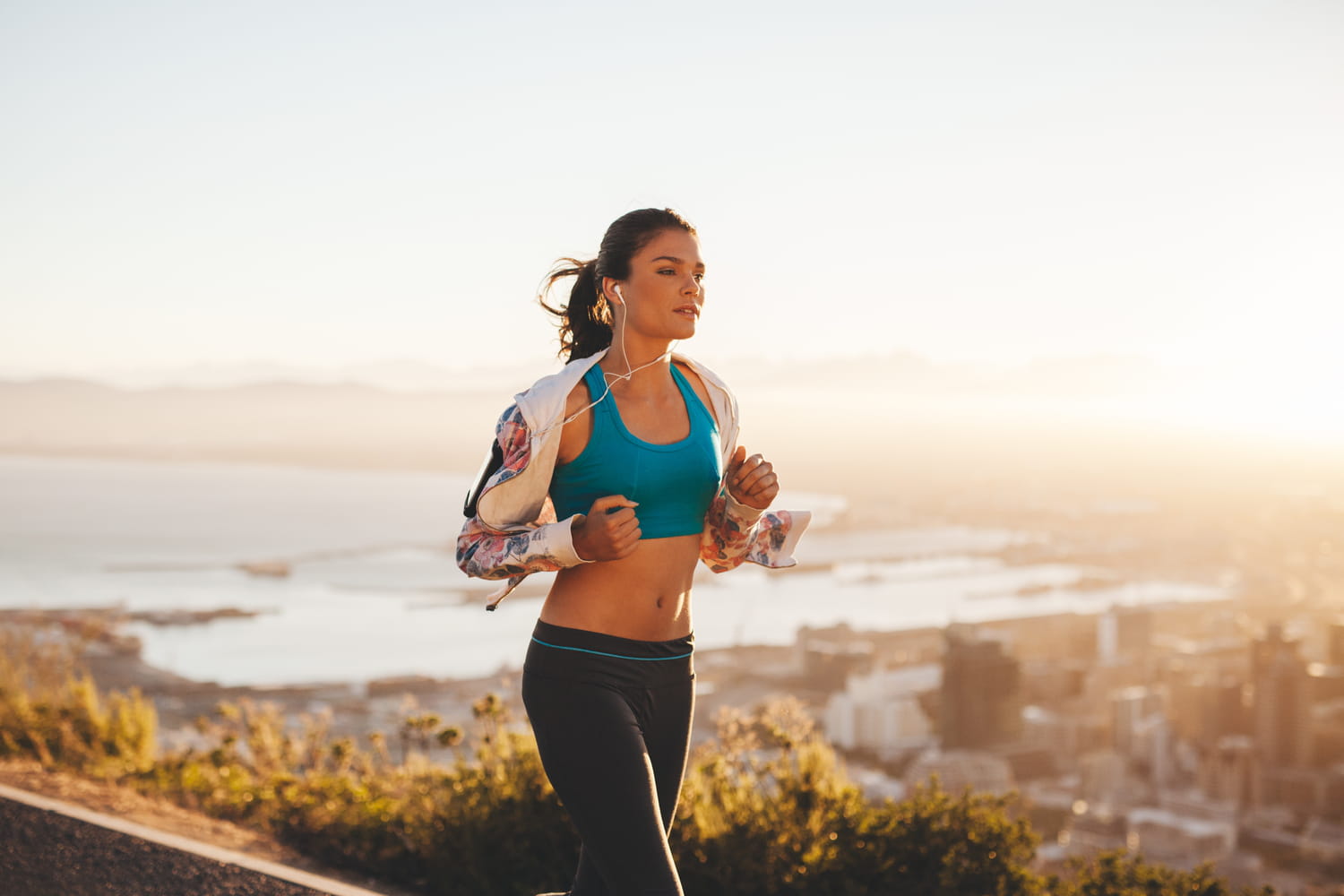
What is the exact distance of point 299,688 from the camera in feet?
48.9

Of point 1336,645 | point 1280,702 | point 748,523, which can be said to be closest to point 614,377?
point 748,523

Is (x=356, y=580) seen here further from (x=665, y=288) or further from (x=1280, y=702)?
(x=665, y=288)

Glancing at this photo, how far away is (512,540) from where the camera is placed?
2.00 m

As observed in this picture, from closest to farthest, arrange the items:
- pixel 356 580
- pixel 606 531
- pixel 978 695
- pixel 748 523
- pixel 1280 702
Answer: pixel 606 531
pixel 748 523
pixel 1280 702
pixel 978 695
pixel 356 580

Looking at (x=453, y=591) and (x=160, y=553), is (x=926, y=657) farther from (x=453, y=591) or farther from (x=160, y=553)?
(x=160, y=553)

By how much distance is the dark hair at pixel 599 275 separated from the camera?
2174 millimetres

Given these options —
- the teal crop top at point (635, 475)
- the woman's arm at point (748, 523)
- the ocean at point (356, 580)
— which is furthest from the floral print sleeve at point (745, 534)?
the ocean at point (356, 580)

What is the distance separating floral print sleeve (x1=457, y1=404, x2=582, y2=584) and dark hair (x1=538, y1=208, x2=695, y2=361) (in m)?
0.36

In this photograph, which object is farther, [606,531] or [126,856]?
[126,856]

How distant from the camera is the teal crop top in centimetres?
204

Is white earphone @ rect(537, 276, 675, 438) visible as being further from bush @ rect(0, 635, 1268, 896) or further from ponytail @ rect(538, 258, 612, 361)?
bush @ rect(0, 635, 1268, 896)

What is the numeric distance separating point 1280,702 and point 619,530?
59.6 ft

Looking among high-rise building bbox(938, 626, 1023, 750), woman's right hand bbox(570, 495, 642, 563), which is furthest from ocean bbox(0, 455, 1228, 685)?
woman's right hand bbox(570, 495, 642, 563)

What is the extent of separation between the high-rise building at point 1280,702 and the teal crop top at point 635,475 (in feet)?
51.6
